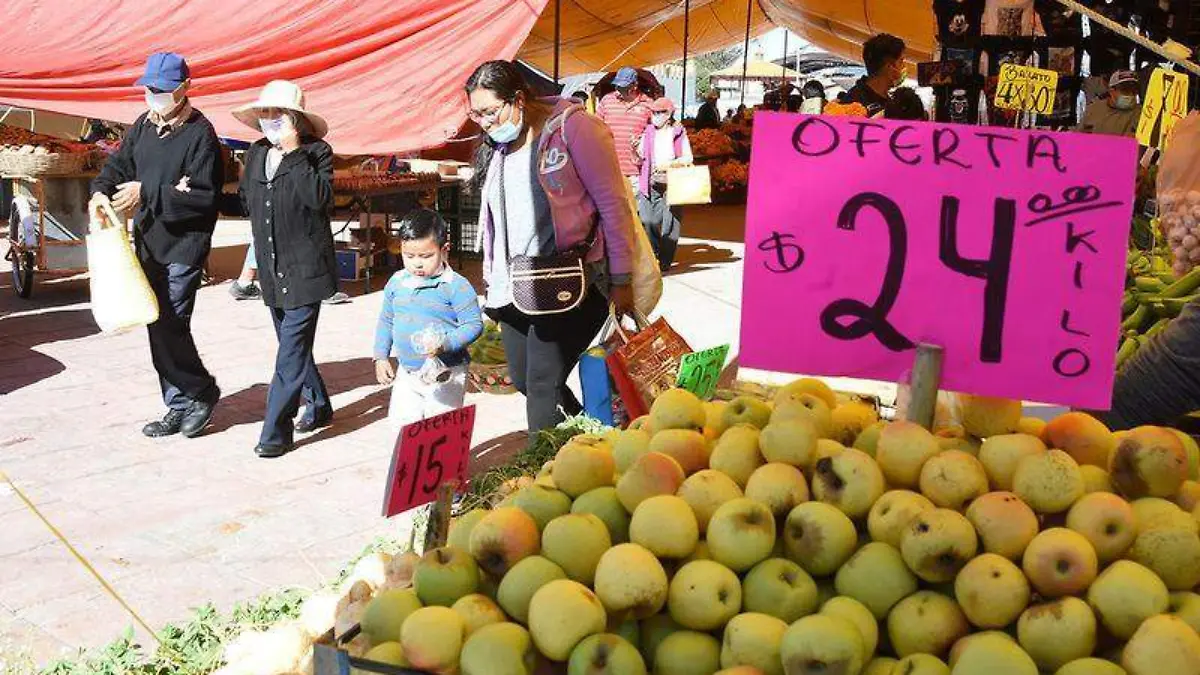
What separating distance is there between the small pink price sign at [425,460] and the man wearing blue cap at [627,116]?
7684 mm

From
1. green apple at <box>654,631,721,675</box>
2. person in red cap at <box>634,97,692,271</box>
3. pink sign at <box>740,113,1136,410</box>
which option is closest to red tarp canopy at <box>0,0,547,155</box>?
person in red cap at <box>634,97,692,271</box>

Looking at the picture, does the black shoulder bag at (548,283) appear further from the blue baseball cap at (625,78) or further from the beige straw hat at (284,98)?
the blue baseball cap at (625,78)

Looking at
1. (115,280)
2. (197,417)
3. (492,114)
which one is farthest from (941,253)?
(197,417)

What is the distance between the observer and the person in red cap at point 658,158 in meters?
10.2

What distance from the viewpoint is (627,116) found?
10.2 m

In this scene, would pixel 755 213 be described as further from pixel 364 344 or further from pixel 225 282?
pixel 225 282

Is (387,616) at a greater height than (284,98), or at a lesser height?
lesser

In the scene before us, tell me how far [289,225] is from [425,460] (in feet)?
11.0

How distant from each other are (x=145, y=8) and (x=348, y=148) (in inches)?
74.0

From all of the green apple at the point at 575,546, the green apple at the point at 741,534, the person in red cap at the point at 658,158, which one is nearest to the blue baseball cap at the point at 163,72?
the green apple at the point at 575,546

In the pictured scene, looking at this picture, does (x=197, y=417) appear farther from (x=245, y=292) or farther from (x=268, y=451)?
(x=245, y=292)

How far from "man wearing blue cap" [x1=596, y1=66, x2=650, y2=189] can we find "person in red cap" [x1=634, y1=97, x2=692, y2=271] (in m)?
0.06

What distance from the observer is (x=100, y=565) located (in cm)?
448

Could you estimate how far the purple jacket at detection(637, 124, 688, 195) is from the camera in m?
10.2
